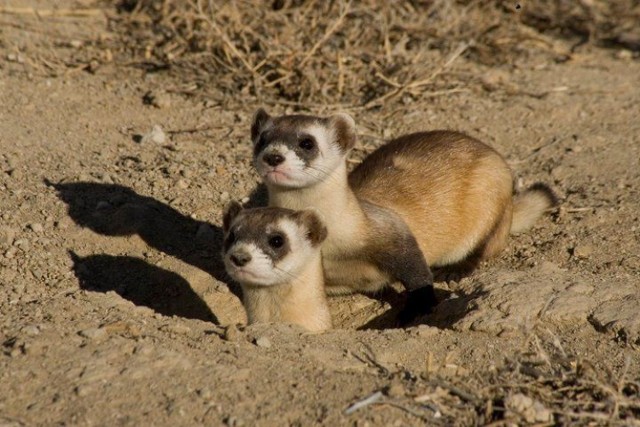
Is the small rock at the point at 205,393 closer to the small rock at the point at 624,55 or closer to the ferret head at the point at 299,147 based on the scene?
the ferret head at the point at 299,147

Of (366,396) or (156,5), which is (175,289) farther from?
(156,5)

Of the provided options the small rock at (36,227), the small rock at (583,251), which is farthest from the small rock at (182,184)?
the small rock at (583,251)

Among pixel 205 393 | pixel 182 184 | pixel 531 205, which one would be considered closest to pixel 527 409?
pixel 205 393

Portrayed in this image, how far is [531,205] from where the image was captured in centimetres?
575

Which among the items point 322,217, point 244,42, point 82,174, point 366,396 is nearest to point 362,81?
point 244,42

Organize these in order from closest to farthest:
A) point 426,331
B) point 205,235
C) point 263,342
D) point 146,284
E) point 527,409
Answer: point 527,409 → point 263,342 → point 426,331 → point 146,284 → point 205,235

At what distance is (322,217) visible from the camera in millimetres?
4562

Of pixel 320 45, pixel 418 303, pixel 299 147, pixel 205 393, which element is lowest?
pixel 418 303

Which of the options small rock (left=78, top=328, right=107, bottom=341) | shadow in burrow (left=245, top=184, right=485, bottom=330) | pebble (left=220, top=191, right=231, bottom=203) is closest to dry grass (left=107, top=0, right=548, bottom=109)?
pebble (left=220, top=191, right=231, bottom=203)

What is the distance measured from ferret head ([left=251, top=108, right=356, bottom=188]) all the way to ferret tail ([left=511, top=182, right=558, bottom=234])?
4.29 feet

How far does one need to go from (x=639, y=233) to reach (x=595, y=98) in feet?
6.69

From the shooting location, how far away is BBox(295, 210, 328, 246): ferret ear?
452 centimetres

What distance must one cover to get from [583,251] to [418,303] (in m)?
0.97

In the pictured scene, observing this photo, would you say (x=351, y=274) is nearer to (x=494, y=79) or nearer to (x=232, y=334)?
(x=232, y=334)
